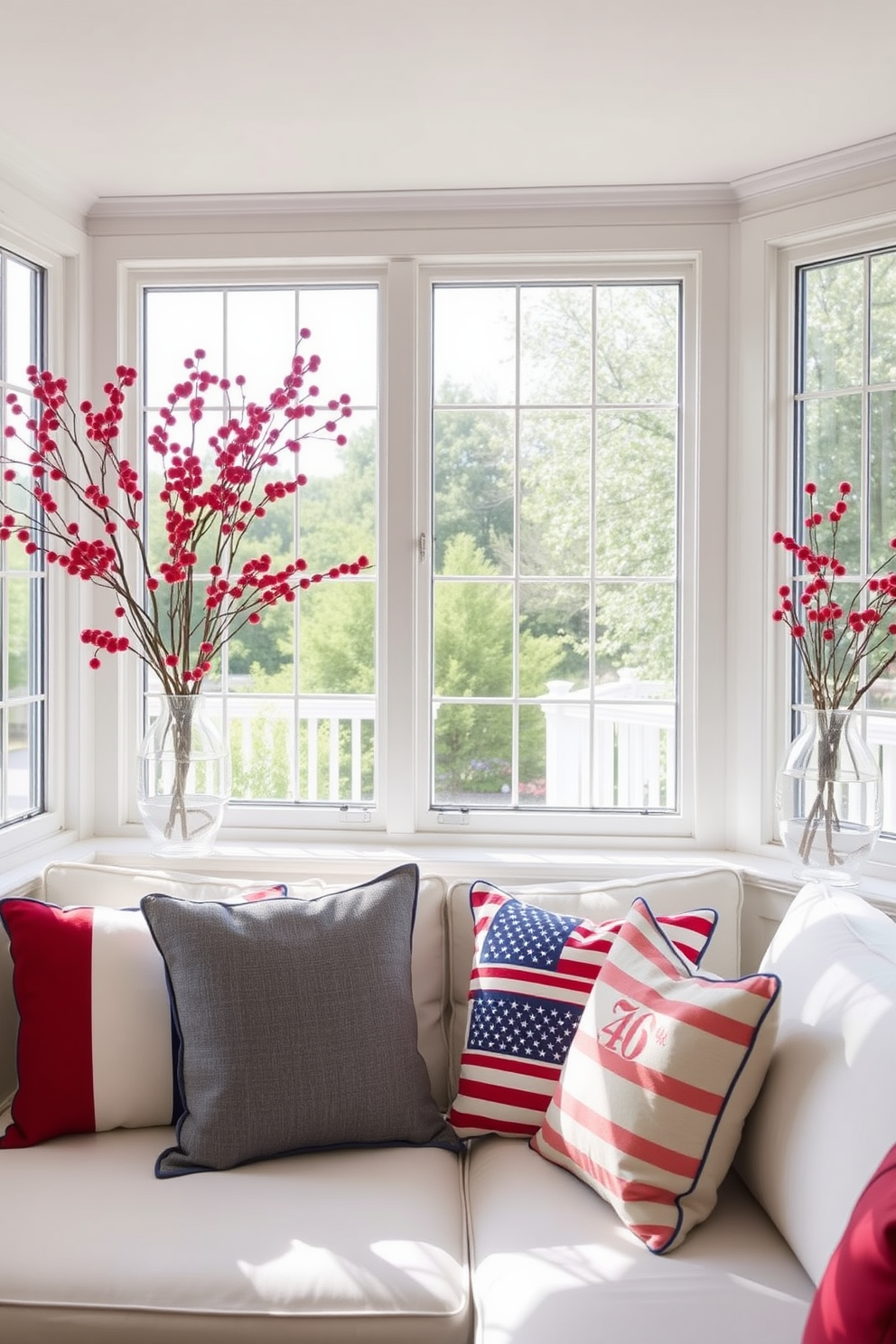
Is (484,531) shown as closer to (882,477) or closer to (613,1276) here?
(882,477)

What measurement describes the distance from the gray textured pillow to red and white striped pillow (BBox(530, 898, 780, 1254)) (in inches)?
15.5

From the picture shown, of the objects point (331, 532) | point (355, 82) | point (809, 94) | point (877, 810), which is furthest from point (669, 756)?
point (355, 82)

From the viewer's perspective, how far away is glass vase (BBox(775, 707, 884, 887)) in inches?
89.5

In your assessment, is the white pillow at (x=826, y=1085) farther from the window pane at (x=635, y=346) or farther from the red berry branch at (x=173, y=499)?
the window pane at (x=635, y=346)

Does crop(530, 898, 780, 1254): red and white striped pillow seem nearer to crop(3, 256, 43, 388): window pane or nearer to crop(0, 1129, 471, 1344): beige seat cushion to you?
crop(0, 1129, 471, 1344): beige seat cushion

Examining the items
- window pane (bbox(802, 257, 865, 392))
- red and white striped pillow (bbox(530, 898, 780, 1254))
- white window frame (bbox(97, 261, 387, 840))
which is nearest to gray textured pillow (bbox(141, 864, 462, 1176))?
red and white striped pillow (bbox(530, 898, 780, 1254))

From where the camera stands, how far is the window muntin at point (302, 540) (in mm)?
Answer: 2850

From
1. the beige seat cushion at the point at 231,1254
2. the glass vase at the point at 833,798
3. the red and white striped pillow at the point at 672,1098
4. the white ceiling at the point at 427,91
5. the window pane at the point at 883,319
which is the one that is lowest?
the beige seat cushion at the point at 231,1254

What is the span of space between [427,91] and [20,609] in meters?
1.61

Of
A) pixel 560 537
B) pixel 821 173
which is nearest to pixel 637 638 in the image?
pixel 560 537

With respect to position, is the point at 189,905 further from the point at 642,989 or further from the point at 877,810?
the point at 877,810

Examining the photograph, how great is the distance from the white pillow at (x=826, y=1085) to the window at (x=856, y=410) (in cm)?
87

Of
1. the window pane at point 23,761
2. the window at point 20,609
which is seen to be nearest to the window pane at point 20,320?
the window at point 20,609

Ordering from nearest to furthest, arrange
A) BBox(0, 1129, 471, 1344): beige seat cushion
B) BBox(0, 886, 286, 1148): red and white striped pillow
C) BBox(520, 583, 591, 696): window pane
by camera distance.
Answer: BBox(0, 1129, 471, 1344): beige seat cushion, BBox(0, 886, 286, 1148): red and white striped pillow, BBox(520, 583, 591, 696): window pane
